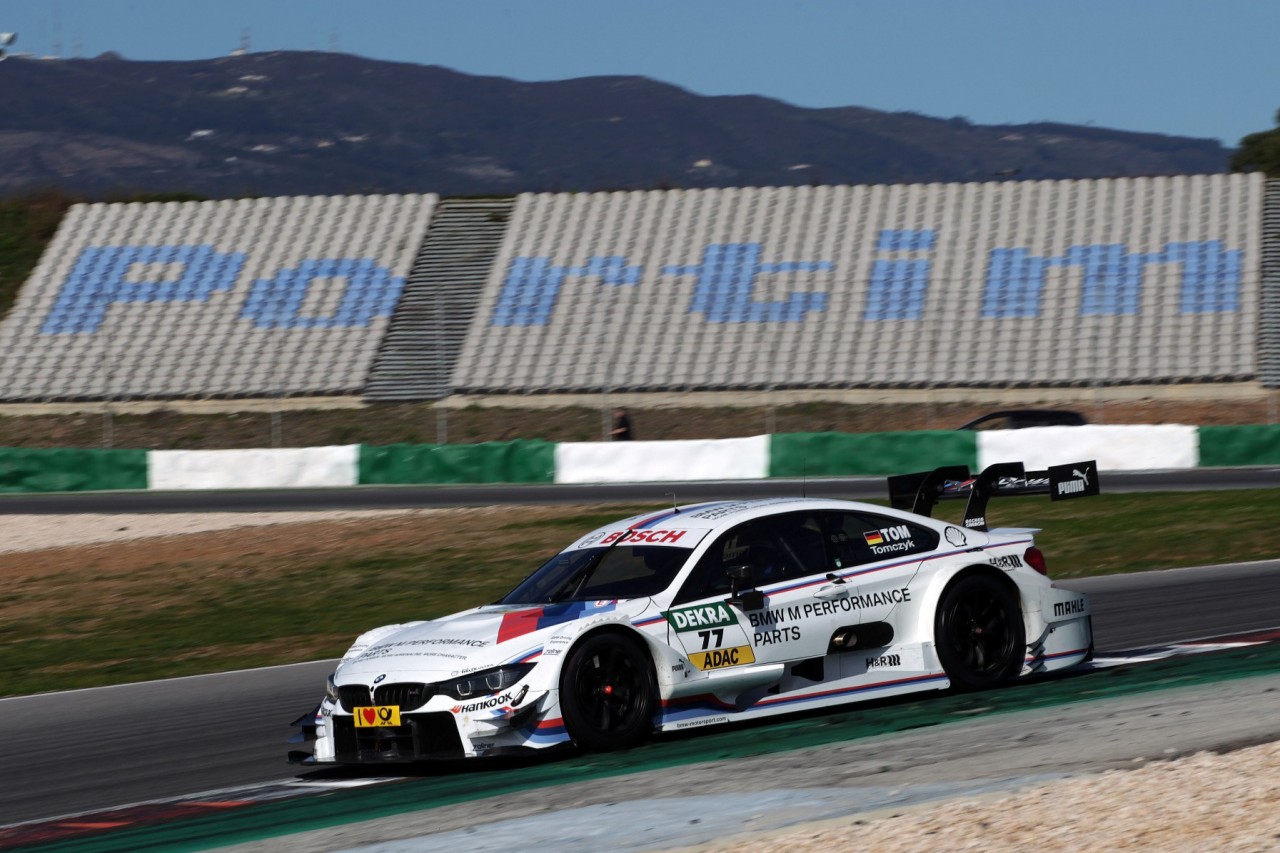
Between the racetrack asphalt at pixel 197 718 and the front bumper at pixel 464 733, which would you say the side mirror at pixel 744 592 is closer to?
the front bumper at pixel 464 733

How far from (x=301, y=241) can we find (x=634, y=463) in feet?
73.9

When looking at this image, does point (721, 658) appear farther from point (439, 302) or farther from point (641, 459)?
point (439, 302)

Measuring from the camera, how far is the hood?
8.12m

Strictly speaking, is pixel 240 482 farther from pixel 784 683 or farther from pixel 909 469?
pixel 784 683

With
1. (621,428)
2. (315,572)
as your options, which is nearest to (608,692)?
(315,572)

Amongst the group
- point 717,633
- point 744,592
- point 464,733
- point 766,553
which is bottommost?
point 464,733

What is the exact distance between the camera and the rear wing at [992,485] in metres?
10.1

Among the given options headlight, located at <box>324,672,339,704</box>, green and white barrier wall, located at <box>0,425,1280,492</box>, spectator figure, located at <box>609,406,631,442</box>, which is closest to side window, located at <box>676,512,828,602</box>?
headlight, located at <box>324,672,339,704</box>

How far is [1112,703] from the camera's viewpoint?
8.59m

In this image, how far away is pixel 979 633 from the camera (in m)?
9.51

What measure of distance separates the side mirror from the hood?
0.50m

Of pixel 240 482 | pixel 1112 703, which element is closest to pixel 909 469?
pixel 240 482

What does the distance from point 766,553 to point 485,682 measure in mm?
1867

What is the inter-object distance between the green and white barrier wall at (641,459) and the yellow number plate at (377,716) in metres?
20.6
